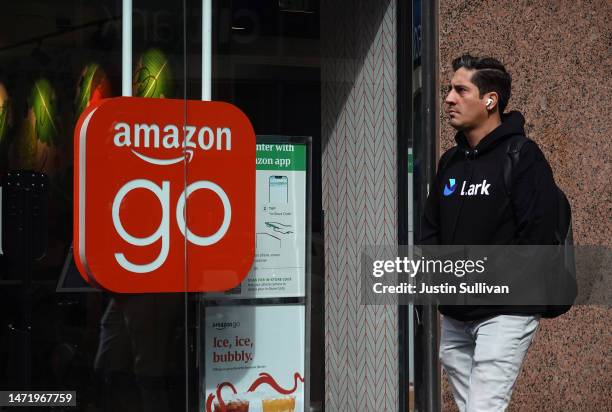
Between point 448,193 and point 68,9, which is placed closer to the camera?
point 448,193

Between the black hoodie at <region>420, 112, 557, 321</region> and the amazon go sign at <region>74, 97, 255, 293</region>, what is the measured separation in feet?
3.93

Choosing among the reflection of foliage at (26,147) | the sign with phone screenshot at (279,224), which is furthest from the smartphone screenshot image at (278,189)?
the reflection of foliage at (26,147)

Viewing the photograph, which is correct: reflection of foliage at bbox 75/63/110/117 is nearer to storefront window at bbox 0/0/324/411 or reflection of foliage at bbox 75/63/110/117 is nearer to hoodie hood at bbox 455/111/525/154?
storefront window at bbox 0/0/324/411

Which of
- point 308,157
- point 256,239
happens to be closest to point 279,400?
point 256,239

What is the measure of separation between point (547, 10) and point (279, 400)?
9.76 feet

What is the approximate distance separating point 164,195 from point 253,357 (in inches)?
41.0

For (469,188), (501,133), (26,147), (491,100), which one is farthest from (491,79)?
(26,147)

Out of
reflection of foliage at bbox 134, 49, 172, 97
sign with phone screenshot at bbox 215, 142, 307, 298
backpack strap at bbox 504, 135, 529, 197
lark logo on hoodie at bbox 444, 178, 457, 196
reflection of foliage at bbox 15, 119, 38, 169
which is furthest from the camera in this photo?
sign with phone screenshot at bbox 215, 142, 307, 298

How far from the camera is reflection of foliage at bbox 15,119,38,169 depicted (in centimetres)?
503

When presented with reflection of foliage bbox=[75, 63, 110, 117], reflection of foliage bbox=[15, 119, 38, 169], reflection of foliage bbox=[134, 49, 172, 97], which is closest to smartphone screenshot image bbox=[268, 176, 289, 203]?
reflection of foliage bbox=[134, 49, 172, 97]

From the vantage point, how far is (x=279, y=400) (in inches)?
220

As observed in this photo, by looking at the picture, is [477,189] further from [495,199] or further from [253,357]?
[253,357]

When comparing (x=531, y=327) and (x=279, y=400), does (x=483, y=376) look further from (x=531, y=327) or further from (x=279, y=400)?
(x=279, y=400)

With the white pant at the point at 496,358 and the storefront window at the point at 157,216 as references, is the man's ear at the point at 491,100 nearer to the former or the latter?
the white pant at the point at 496,358
